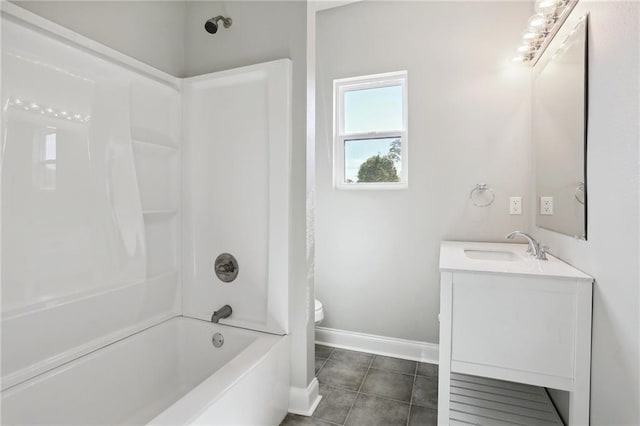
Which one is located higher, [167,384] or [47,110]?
[47,110]

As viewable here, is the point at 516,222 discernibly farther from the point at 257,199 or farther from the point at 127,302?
the point at 127,302

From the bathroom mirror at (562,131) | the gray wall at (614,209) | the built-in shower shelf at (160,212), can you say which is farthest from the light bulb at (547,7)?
the built-in shower shelf at (160,212)

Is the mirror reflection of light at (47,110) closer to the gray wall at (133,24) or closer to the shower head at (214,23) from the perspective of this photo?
the gray wall at (133,24)

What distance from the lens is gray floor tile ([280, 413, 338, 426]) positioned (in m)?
1.61

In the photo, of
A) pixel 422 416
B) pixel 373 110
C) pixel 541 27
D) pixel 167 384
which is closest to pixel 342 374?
pixel 422 416

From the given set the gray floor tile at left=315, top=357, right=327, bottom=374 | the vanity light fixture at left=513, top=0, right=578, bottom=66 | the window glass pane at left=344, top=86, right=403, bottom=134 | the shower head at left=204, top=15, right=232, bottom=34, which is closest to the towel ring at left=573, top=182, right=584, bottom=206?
the vanity light fixture at left=513, top=0, right=578, bottom=66

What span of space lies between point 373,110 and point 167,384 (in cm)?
236

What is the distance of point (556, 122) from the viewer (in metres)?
1.62

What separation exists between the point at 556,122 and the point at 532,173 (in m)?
0.50

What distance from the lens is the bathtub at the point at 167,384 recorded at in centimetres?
115

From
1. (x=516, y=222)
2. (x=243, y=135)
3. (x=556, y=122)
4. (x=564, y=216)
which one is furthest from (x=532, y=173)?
(x=243, y=135)

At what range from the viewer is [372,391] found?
1.91m

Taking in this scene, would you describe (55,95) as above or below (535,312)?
above

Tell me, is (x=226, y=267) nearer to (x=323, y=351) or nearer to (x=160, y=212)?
(x=160, y=212)
